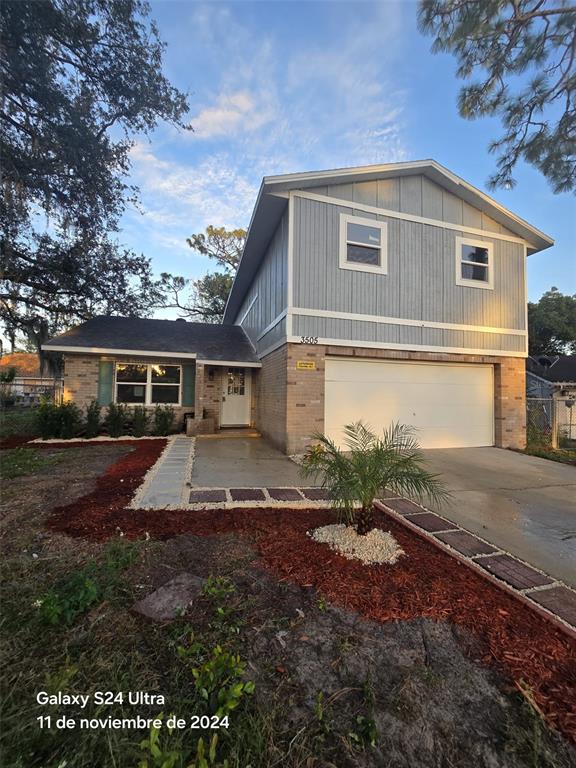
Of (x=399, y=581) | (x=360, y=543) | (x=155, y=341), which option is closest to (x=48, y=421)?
(x=155, y=341)

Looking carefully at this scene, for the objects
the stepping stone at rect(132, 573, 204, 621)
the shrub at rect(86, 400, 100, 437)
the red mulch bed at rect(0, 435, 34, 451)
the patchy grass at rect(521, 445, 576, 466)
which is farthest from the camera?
the shrub at rect(86, 400, 100, 437)

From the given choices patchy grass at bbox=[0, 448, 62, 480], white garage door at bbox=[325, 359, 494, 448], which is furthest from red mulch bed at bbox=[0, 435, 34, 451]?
white garage door at bbox=[325, 359, 494, 448]

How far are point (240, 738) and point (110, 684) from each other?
0.69 meters

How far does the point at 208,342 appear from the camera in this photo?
484 inches

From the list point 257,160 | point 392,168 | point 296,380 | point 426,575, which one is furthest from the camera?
point 257,160

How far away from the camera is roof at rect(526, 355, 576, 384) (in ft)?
63.0

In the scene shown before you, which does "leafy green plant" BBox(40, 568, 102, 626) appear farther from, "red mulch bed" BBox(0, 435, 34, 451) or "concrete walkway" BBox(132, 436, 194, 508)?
"red mulch bed" BBox(0, 435, 34, 451)

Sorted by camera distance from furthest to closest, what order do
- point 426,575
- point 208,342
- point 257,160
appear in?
point 208,342 → point 257,160 → point 426,575

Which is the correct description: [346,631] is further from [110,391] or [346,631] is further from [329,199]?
[110,391]

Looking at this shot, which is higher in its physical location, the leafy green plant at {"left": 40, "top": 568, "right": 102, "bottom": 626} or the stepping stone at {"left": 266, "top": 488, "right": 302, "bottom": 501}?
the leafy green plant at {"left": 40, "top": 568, "right": 102, "bottom": 626}

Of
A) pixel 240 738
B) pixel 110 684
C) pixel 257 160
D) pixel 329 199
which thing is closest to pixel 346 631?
pixel 240 738

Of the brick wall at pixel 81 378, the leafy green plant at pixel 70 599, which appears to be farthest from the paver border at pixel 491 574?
the brick wall at pixel 81 378

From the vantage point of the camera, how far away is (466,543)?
130 inches

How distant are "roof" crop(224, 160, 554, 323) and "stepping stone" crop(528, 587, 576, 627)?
25.4 feet
